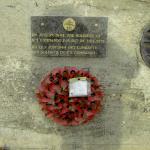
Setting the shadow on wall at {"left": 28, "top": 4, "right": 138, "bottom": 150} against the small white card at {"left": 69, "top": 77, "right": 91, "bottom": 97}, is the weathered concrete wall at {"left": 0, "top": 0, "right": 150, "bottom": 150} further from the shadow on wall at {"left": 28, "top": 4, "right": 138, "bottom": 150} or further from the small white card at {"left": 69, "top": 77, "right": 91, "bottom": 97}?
the small white card at {"left": 69, "top": 77, "right": 91, "bottom": 97}

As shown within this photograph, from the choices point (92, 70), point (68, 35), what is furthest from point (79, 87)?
point (68, 35)

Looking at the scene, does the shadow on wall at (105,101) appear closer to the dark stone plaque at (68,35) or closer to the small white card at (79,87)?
the dark stone plaque at (68,35)

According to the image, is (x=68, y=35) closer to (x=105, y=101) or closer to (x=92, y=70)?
(x=92, y=70)

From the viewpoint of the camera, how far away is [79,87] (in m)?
3.62

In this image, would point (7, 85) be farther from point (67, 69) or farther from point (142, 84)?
point (142, 84)

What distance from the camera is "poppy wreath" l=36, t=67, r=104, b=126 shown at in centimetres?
360

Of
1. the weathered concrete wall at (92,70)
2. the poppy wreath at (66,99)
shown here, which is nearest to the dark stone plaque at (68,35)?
the weathered concrete wall at (92,70)

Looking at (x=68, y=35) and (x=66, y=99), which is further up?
(x=68, y=35)

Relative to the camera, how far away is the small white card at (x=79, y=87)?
3604 millimetres

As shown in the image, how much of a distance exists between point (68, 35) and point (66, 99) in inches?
27.2

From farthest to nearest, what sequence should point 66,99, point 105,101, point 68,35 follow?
point 105,101
point 68,35
point 66,99

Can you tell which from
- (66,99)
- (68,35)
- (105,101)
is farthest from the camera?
(105,101)

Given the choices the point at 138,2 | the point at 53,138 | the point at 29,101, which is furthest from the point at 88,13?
the point at 53,138

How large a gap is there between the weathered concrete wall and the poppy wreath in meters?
0.20
